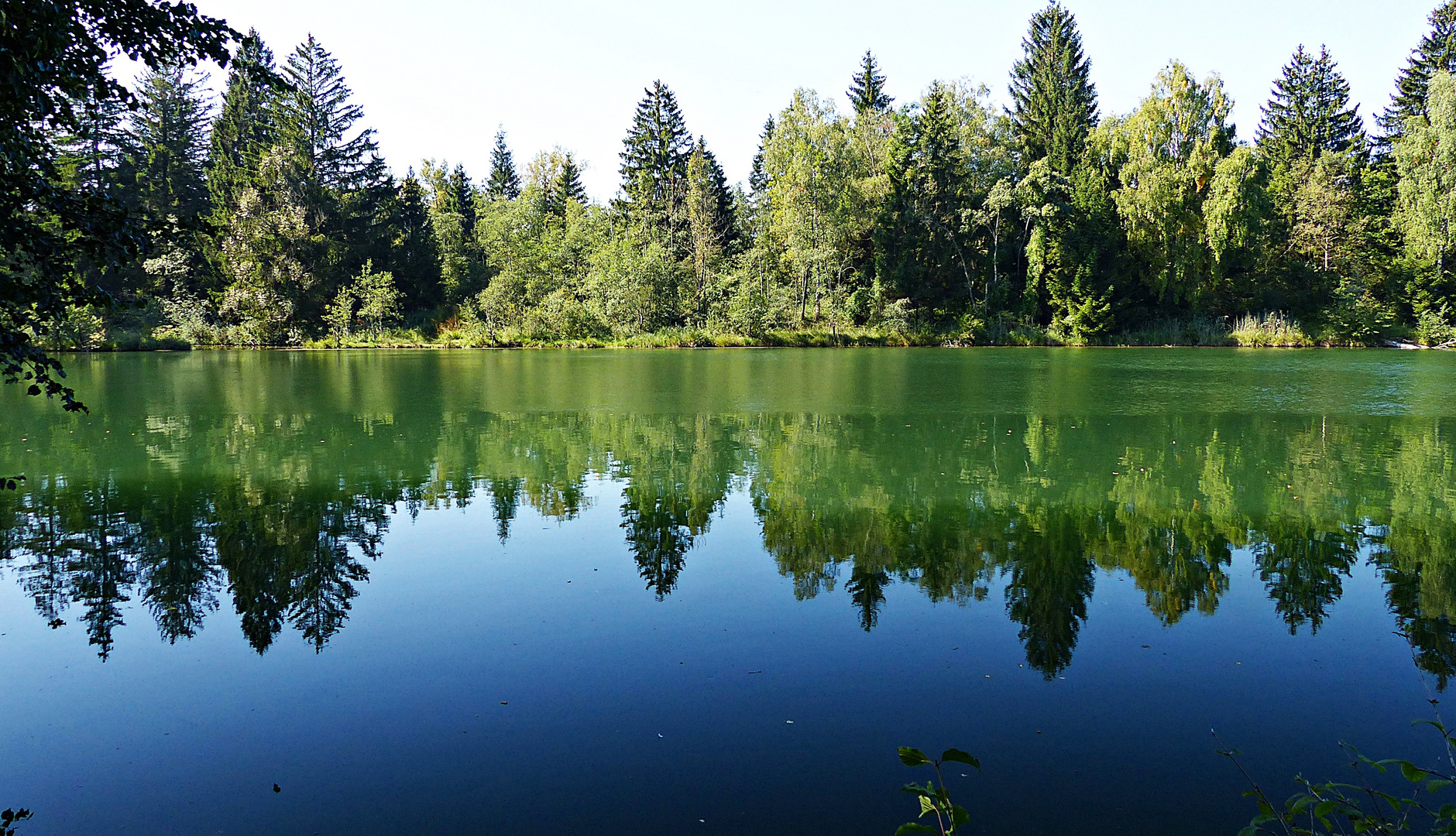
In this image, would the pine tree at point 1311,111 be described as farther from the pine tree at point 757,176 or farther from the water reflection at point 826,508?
the water reflection at point 826,508

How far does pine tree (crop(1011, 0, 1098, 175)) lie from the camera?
45219 millimetres

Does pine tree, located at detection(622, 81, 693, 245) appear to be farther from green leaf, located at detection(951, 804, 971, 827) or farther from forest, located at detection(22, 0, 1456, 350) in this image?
green leaf, located at detection(951, 804, 971, 827)

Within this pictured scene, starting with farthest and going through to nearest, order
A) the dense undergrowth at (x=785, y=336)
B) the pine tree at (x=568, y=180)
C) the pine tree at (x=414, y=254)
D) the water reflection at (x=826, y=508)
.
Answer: the pine tree at (x=568, y=180) → the pine tree at (x=414, y=254) → the dense undergrowth at (x=785, y=336) → the water reflection at (x=826, y=508)

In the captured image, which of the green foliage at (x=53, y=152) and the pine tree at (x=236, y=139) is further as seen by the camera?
the pine tree at (x=236, y=139)

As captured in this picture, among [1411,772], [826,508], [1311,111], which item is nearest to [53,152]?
[1411,772]

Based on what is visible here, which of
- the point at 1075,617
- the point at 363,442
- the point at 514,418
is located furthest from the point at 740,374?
the point at 1075,617

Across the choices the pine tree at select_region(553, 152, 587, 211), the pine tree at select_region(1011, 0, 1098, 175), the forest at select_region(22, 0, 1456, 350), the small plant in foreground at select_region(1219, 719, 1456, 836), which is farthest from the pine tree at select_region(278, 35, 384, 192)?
the small plant in foreground at select_region(1219, 719, 1456, 836)

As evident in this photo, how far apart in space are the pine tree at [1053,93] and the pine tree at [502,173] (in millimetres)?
38927

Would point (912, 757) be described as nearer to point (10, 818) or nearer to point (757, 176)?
point (10, 818)

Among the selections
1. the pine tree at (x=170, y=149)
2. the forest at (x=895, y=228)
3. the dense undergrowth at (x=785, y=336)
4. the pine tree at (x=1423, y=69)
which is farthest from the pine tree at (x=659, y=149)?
Answer: the pine tree at (x=1423, y=69)

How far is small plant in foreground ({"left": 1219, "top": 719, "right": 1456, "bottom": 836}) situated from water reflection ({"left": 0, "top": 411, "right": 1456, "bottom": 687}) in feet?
4.17

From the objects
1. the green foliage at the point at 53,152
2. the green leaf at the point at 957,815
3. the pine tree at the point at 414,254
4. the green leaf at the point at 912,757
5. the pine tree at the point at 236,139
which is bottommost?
the green leaf at the point at 957,815

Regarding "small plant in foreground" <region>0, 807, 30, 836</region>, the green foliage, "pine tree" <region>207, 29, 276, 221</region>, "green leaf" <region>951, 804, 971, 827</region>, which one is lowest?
"small plant in foreground" <region>0, 807, 30, 836</region>

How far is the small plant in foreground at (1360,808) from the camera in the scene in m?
2.06
